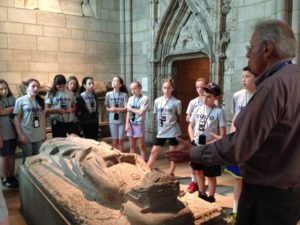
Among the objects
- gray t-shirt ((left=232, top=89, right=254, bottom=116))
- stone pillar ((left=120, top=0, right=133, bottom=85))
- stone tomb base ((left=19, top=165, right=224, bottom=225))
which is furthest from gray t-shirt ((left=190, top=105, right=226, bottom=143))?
stone pillar ((left=120, top=0, right=133, bottom=85))

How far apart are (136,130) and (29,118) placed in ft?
5.59

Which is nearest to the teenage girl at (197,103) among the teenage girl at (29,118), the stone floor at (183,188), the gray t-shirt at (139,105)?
the stone floor at (183,188)

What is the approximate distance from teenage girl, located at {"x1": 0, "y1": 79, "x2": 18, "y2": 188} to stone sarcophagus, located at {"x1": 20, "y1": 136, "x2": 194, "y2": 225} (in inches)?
42.8

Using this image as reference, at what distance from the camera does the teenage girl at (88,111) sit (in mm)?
5234

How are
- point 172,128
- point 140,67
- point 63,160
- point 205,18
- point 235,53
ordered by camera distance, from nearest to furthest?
point 63,160 < point 172,128 < point 235,53 < point 205,18 < point 140,67

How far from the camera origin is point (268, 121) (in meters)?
1.44

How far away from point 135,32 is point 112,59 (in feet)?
3.19

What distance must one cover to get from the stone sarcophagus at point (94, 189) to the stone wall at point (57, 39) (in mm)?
4299

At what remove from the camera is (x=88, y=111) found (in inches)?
207

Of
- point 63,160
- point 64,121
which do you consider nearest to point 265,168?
point 63,160

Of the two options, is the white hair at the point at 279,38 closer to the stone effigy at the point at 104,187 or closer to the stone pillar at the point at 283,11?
the stone effigy at the point at 104,187

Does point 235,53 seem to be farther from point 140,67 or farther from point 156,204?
point 156,204

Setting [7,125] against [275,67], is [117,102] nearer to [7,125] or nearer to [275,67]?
[7,125]

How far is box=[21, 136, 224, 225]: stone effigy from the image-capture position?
2025mm
